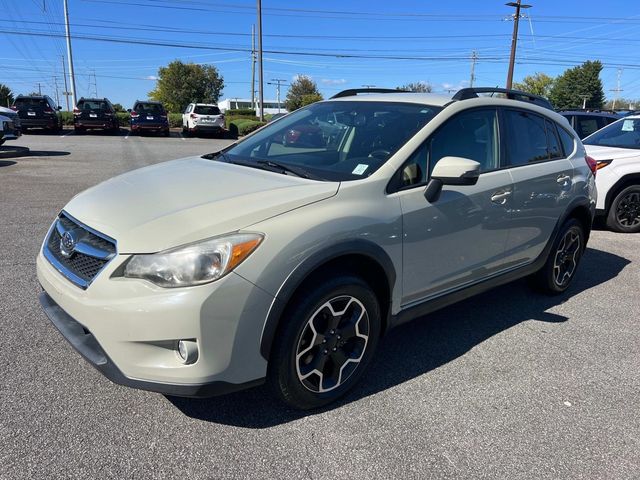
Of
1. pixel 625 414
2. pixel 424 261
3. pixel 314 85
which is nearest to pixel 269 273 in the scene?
pixel 424 261

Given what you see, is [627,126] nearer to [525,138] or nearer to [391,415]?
[525,138]

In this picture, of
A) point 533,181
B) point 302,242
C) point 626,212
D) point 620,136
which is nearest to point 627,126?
point 620,136

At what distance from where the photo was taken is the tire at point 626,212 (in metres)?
7.37

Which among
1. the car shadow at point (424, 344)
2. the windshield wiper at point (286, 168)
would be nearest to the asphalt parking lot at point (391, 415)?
the car shadow at point (424, 344)

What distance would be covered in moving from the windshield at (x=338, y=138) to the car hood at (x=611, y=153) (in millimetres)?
5126

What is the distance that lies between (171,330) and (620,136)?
319 inches

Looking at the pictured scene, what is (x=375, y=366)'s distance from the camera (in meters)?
3.40

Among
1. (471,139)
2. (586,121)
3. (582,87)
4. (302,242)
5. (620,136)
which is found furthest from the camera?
(582,87)

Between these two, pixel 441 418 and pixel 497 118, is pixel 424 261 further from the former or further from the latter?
pixel 497 118

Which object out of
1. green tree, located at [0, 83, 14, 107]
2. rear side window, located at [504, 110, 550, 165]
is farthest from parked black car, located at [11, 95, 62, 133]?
green tree, located at [0, 83, 14, 107]

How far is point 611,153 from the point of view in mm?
7438

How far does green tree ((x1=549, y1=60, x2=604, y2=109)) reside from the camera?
289ft

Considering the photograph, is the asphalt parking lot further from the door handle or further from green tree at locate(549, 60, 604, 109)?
green tree at locate(549, 60, 604, 109)

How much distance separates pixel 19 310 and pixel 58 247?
1.32m
